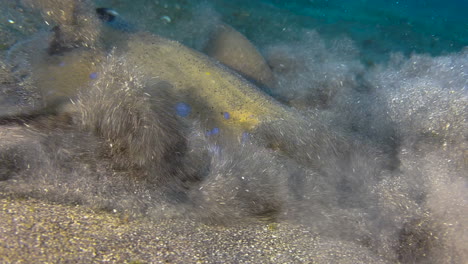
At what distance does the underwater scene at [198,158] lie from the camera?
1979mm

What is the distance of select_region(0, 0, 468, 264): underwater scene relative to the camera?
77.9 inches

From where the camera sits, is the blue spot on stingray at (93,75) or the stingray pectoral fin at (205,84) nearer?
the blue spot on stingray at (93,75)

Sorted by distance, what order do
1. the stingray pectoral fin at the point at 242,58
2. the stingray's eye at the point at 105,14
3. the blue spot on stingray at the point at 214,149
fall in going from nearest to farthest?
the blue spot on stingray at the point at 214,149 < the stingray's eye at the point at 105,14 < the stingray pectoral fin at the point at 242,58

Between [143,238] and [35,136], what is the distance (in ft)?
4.26

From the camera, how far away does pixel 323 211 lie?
2.63 m

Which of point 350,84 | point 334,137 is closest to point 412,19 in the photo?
point 350,84

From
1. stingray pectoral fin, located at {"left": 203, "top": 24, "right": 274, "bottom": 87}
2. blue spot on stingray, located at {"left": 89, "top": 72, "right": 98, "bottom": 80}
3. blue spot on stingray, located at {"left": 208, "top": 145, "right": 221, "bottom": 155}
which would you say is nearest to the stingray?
blue spot on stingray, located at {"left": 89, "top": 72, "right": 98, "bottom": 80}

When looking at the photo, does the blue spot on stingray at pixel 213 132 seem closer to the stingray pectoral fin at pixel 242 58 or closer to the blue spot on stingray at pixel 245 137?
the blue spot on stingray at pixel 245 137

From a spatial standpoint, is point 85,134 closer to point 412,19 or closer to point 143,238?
point 143,238

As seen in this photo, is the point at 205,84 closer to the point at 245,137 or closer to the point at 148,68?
the point at 148,68

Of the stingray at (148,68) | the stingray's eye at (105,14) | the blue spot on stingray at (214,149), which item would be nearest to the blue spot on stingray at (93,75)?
the stingray at (148,68)

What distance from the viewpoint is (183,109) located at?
3.47m

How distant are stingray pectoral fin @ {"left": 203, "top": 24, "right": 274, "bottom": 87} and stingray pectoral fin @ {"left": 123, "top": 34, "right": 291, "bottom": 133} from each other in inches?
48.7

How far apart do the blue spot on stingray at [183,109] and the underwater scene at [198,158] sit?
23 mm
